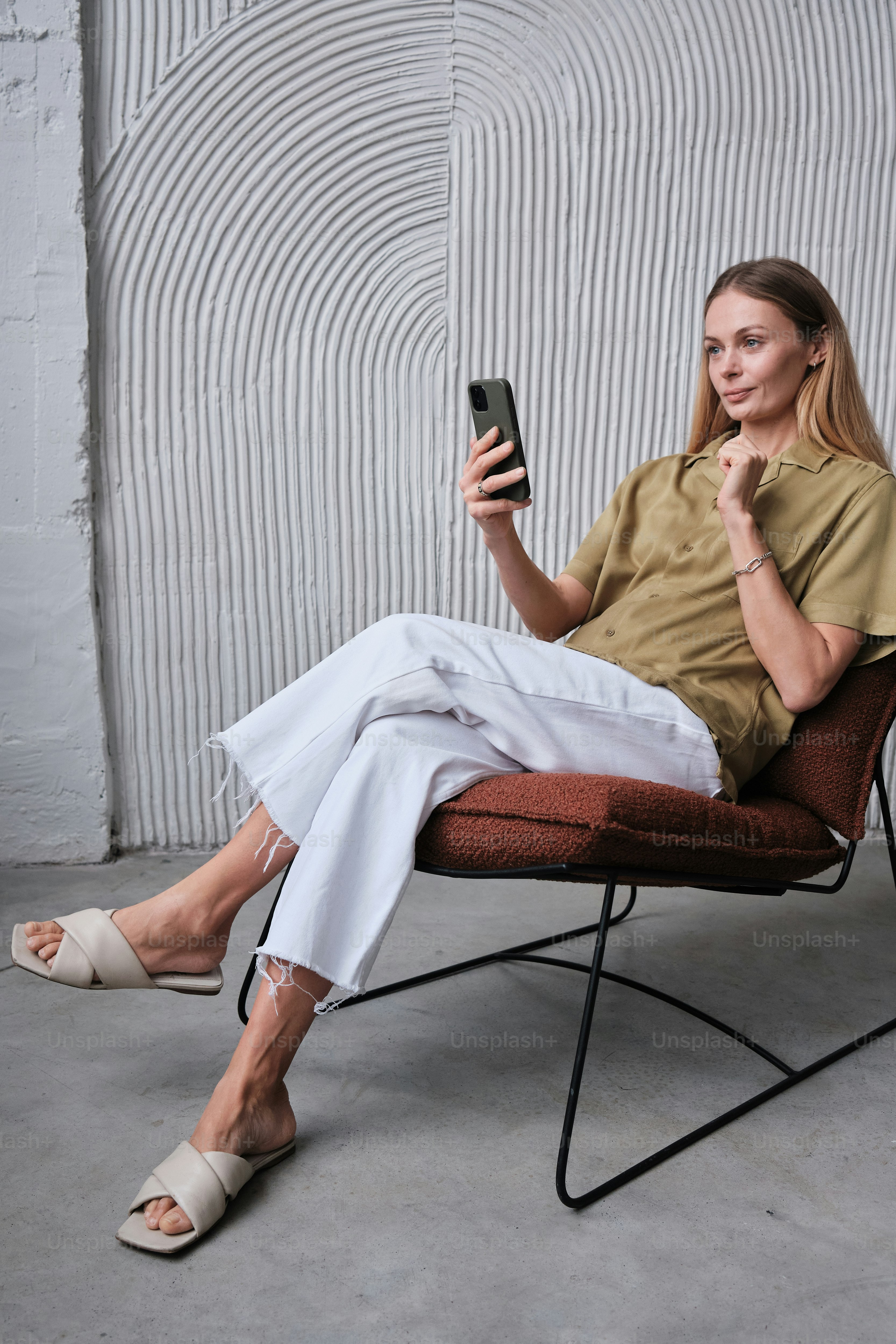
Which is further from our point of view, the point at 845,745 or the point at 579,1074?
the point at 845,745

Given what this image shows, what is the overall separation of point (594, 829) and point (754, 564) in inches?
20.2

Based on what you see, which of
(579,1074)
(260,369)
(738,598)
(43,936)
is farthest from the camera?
(260,369)

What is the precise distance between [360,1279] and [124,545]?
1786 mm

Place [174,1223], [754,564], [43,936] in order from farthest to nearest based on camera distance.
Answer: [754,564] < [43,936] < [174,1223]

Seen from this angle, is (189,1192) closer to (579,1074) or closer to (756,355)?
(579,1074)

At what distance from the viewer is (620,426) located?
261 cm

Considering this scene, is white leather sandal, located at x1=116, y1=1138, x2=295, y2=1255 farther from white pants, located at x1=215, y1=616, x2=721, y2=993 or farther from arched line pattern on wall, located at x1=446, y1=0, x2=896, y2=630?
arched line pattern on wall, located at x1=446, y1=0, x2=896, y2=630

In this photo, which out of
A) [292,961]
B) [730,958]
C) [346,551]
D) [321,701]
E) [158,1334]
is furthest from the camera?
[346,551]

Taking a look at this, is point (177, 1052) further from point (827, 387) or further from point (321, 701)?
point (827, 387)

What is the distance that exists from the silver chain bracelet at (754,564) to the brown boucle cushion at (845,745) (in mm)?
240

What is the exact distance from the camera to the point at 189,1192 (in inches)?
46.3

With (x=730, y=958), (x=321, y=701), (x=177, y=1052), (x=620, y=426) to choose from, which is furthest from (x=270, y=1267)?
(x=620, y=426)

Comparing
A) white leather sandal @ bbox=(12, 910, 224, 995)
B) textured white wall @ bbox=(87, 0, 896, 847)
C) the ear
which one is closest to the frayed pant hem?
white leather sandal @ bbox=(12, 910, 224, 995)

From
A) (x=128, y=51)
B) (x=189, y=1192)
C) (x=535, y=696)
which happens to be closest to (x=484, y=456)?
(x=535, y=696)
